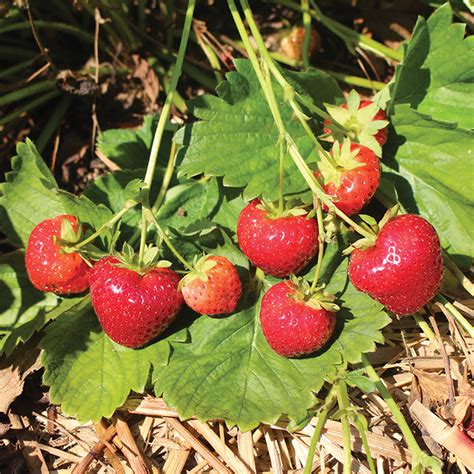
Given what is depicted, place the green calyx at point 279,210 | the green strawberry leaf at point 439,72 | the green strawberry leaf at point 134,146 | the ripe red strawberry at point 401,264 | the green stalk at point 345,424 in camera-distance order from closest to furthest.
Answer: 1. the green stalk at point 345,424
2. the ripe red strawberry at point 401,264
3. the green calyx at point 279,210
4. the green strawberry leaf at point 439,72
5. the green strawberry leaf at point 134,146

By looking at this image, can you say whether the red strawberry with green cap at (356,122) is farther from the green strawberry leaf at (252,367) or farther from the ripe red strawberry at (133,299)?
the ripe red strawberry at (133,299)

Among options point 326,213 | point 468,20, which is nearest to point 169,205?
point 326,213

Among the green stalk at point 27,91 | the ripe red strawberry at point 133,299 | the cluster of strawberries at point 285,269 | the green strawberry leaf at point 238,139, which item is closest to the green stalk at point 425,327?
the cluster of strawberries at point 285,269

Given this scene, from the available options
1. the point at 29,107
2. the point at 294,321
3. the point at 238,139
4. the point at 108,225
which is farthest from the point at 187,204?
the point at 29,107

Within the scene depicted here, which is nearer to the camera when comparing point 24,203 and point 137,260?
point 137,260

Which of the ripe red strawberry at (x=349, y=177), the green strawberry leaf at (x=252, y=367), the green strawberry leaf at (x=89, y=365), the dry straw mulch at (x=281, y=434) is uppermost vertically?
the ripe red strawberry at (x=349, y=177)

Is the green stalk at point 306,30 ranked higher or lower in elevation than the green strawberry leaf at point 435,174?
higher

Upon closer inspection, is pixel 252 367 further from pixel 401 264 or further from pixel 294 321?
pixel 401 264
